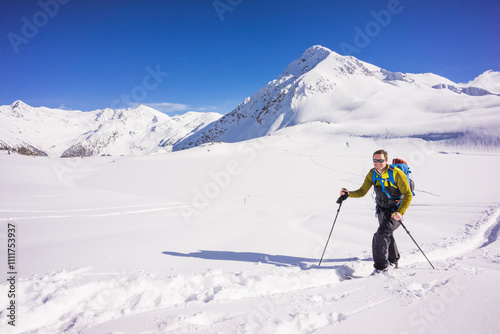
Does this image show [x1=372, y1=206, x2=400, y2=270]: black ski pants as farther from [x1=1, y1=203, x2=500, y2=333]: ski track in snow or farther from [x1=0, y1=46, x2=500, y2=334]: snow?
[x1=1, y1=203, x2=500, y2=333]: ski track in snow

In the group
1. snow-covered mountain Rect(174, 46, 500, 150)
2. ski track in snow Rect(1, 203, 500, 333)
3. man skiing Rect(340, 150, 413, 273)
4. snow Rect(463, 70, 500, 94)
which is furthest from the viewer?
snow Rect(463, 70, 500, 94)

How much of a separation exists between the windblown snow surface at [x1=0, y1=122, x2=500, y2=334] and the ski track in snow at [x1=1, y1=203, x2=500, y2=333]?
0.05ft

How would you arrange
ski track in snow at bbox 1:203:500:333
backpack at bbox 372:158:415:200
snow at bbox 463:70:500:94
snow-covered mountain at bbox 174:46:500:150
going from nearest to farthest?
ski track in snow at bbox 1:203:500:333 < backpack at bbox 372:158:415:200 < snow-covered mountain at bbox 174:46:500:150 < snow at bbox 463:70:500:94

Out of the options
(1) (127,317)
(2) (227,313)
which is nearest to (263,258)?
(2) (227,313)

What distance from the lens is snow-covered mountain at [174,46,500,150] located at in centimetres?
3491

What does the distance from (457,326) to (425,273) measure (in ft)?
5.37

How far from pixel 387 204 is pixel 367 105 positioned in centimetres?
8538

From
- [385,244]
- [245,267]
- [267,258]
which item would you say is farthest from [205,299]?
[385,244]

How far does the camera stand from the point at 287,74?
175125 millimetres

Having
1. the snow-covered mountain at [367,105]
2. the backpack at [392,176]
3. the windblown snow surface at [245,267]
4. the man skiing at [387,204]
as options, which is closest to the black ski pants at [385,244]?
the man skiing at [387,204]

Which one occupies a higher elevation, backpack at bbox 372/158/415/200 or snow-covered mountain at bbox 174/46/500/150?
snow-covered mountain at bbox 174/46/500/150

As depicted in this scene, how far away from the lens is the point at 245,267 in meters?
4.29

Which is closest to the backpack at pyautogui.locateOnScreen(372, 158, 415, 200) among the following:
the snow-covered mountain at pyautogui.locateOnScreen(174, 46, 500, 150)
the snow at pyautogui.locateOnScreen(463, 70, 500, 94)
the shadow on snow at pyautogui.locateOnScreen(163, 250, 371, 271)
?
the shadow on snow at pyautogui.locateOnScreen(163, 250, 371, 271)

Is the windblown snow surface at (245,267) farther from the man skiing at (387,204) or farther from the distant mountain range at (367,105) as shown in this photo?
the distant mountain range at (367,105)
